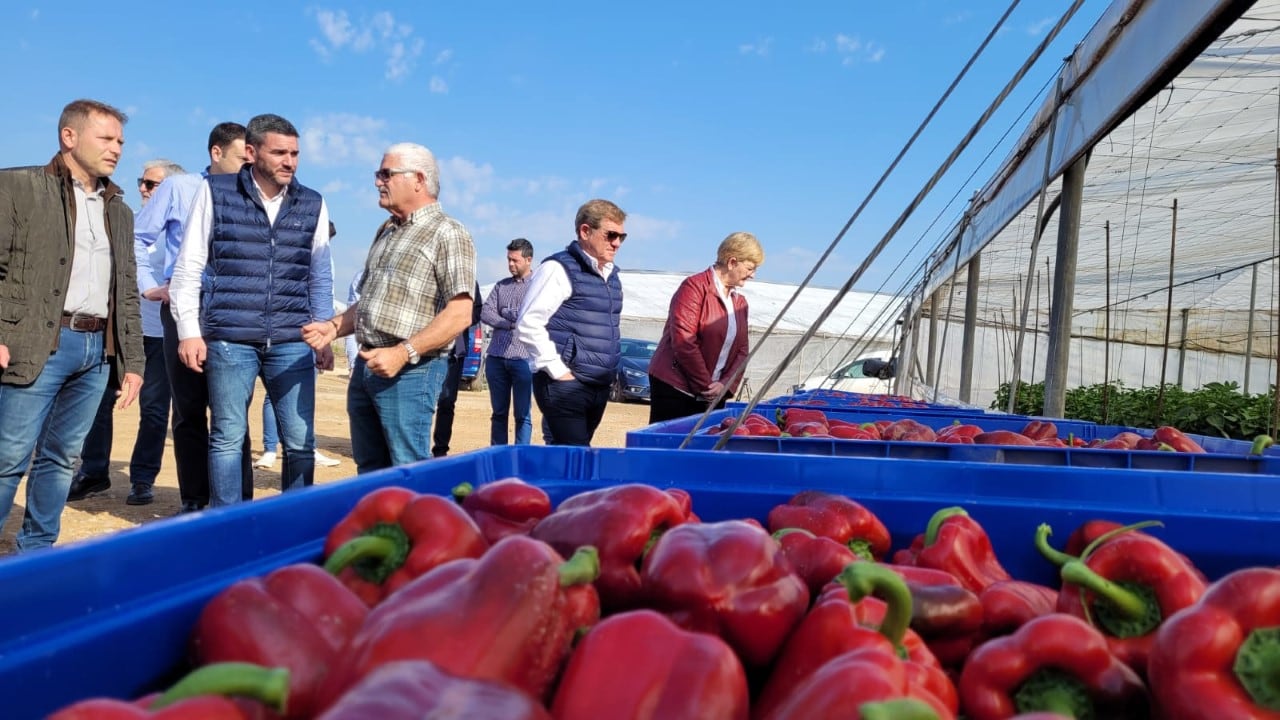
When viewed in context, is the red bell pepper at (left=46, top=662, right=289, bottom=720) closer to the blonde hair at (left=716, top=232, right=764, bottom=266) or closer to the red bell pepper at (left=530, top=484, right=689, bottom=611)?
the red bell pepper at (left=530, top=484, right=689, bottom=611)

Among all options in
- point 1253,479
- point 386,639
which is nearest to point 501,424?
point 1253,479

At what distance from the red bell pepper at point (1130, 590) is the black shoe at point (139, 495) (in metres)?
5.93

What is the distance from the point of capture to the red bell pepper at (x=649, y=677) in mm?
898

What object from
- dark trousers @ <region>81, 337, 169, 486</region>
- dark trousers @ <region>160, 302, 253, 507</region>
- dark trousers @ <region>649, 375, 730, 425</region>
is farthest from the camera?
dark trousers @ <region>81, 337, 169, 486</region>

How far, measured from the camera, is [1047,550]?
1650mm

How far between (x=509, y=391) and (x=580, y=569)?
21.7 feet

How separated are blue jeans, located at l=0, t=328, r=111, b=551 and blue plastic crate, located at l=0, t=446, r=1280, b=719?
8.37ft

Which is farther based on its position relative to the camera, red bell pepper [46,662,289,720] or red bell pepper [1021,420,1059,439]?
red bell pepper [1021,420,1059,439]

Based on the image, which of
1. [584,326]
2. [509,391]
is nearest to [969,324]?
[509,391]

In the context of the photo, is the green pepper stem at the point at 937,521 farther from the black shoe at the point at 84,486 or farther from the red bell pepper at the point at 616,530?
the black shoe at the point at 84,486

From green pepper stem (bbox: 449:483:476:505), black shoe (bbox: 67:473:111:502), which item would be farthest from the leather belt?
green pepper stem (bbox: 449:483:476:505)

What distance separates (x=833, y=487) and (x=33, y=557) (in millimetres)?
1509

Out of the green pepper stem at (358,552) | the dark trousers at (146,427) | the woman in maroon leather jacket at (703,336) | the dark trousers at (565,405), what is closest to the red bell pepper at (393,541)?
the green pepper stem at (358,552)

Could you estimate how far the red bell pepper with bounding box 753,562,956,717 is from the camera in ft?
3.68
